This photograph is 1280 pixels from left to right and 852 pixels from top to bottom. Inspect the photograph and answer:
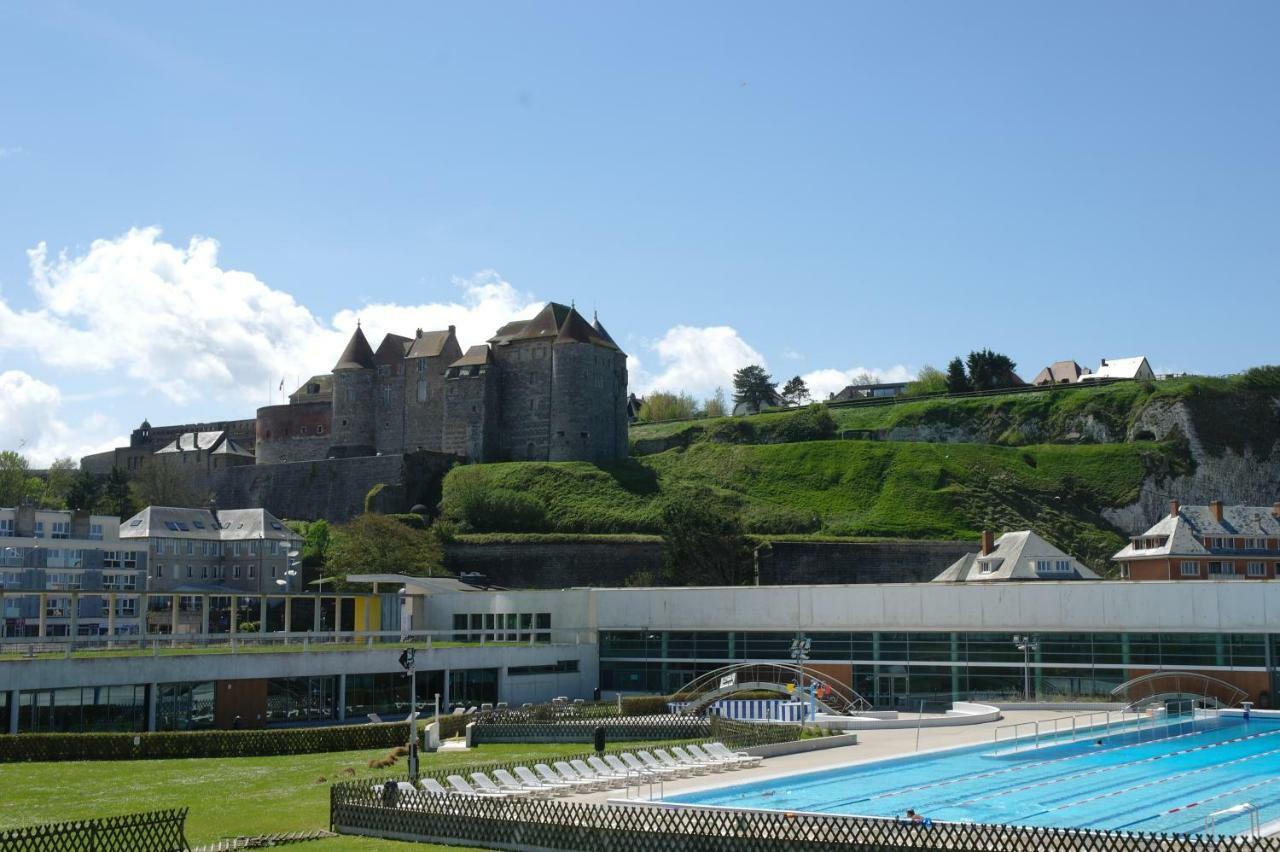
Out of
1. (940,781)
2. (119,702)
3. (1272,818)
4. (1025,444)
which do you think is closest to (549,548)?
(1025,444)

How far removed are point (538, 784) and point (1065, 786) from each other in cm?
1076

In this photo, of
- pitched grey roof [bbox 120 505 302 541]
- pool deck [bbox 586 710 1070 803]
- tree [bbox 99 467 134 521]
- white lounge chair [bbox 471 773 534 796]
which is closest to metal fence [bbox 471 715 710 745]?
pool deck [bbox 586 710 1070 803]

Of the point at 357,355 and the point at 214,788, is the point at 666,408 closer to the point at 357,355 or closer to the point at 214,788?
the point at 357,355

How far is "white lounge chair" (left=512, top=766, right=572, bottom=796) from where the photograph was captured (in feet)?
82.8

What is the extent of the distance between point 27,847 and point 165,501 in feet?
289

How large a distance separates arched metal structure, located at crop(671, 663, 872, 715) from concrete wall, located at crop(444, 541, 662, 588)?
3304cm

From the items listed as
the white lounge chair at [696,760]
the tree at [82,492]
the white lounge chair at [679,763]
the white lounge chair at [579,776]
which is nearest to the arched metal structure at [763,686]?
the white lounge chair at [696,760]

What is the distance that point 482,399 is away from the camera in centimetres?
9800

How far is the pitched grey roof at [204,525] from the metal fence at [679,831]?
56603 millimetres

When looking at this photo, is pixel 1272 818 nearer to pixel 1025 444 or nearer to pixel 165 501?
pixel 1025 444

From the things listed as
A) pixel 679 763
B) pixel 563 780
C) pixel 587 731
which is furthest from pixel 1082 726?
pixel 563 780

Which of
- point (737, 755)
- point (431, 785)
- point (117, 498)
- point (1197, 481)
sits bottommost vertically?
point (737, 755)

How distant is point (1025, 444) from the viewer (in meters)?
104

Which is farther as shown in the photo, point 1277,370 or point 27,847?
point 1277,370
